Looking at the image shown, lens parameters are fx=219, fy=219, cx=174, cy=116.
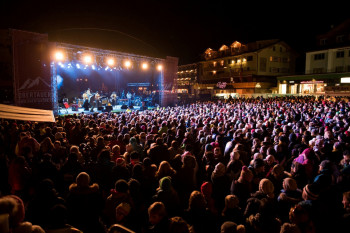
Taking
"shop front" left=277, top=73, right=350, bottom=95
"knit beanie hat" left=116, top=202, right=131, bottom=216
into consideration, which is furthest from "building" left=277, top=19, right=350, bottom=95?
"knit beanie hat" left=116, top=202, right=131, bottom=216

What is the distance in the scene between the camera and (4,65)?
23.0m

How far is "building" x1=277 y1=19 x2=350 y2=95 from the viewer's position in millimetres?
29344

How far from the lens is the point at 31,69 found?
14367mm

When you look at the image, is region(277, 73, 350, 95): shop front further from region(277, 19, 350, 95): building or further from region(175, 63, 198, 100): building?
region(175, 63, 198, 100): building

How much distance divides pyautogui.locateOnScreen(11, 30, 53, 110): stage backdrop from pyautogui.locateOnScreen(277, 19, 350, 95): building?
2974cm

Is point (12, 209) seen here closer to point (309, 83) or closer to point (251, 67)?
point (309, 83)

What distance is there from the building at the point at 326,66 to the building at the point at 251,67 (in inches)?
146

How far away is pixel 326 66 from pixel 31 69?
36442mm

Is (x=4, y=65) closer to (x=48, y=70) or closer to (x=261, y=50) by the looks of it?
(x=48, y=70)

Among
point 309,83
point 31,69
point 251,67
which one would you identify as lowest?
point 31,69

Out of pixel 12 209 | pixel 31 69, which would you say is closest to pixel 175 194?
pixel 12 209

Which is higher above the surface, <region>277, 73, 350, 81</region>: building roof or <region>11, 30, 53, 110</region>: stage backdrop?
<region>277, 73, 350, 81</region>: building roof

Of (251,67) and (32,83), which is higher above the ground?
(251,67)

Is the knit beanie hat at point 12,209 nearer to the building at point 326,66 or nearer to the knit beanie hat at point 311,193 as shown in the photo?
the knit beanie hat at point 311,193
